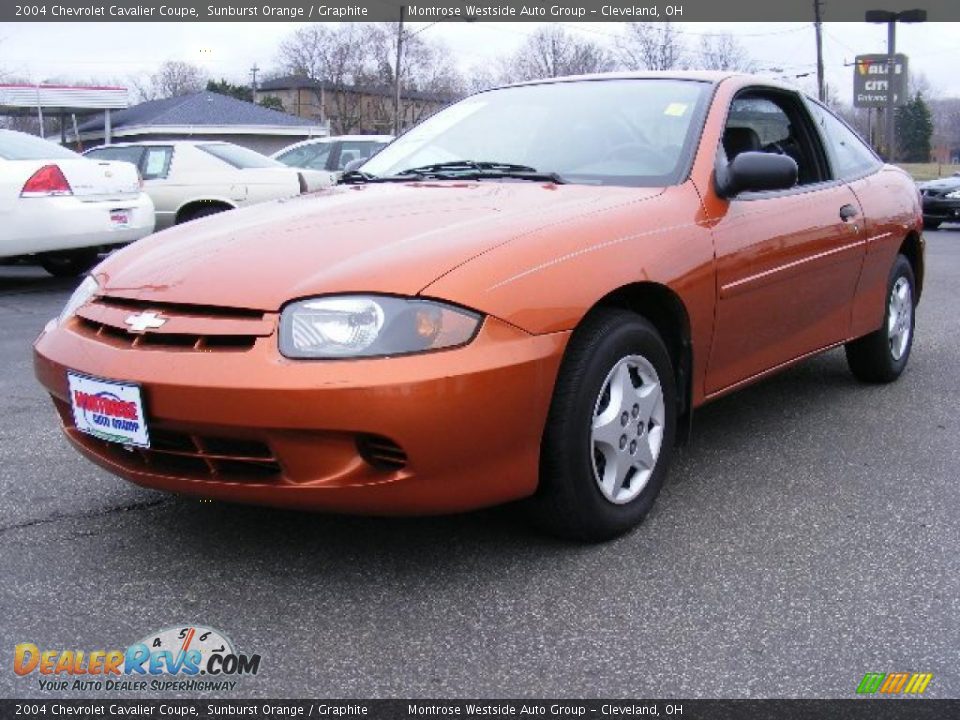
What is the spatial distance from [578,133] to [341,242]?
1287 millimetres

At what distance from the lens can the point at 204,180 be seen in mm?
11148

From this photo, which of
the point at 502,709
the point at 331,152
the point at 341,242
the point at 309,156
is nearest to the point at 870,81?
the point at 309,156

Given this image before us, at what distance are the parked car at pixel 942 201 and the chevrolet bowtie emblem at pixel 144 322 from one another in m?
17.9

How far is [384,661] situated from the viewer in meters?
2.35

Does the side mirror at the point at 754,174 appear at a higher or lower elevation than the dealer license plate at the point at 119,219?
higher

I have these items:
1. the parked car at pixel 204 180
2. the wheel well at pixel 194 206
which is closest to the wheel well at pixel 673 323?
the parked car at pixel 204 180

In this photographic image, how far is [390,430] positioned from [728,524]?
1.27m

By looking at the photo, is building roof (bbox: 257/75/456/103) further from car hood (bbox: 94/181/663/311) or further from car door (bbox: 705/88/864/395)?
car hood (bbox: 94/181/663/311)

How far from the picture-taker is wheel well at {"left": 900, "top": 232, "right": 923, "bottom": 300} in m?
5.17

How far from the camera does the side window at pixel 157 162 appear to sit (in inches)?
446

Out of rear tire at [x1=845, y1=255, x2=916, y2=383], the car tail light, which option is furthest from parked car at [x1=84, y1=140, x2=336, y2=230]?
rear tire at [x1=845, y1=255, x2=916, y2=383]

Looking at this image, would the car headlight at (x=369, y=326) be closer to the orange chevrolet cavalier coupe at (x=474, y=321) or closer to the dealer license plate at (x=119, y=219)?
the orange chevrolet cavalier coupe at (x=474, y=321)

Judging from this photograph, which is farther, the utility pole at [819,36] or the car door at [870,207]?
the utility pole at [819,36]

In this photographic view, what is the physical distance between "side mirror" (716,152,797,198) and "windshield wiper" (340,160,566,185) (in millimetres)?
562
